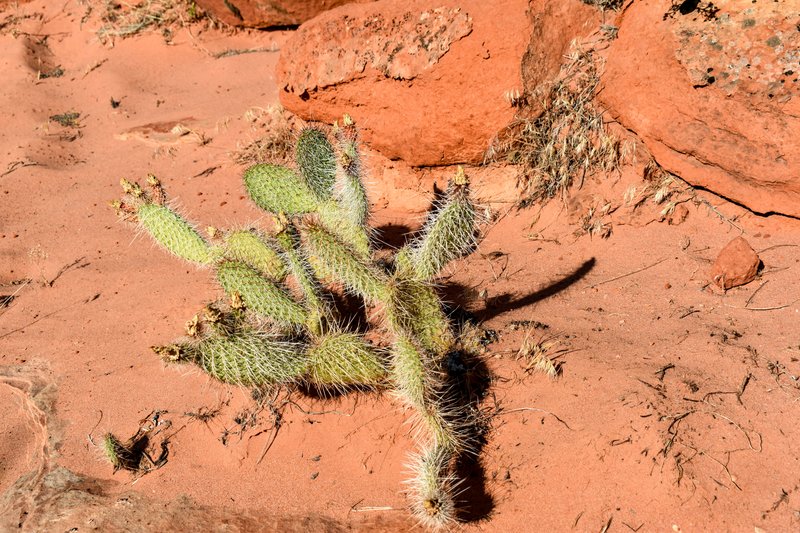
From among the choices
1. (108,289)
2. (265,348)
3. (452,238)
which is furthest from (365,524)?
(108,289)

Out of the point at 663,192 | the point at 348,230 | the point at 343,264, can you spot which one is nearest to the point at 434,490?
the point at 343,264

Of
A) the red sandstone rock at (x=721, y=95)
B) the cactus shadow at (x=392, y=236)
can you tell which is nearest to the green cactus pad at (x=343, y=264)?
the cactus shadow at (x=392, y=236)

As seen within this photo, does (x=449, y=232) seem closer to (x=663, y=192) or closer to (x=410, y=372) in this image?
(x=410, y=372)

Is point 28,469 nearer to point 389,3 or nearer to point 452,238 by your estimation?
point 452,238

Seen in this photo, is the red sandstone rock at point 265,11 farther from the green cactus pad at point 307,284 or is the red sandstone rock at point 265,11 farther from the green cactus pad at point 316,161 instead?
the green cactus pad at point 307,284

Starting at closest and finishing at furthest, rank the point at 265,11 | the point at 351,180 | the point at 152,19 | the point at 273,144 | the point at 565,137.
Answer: the point at 351,180, the point at 565,137, the point at 273,144, the point at 265,11, the point at 152,19

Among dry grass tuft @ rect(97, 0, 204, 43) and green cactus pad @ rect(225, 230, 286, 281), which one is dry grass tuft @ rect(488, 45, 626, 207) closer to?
green cactus pad @ rect(225, 230, 286, 281)

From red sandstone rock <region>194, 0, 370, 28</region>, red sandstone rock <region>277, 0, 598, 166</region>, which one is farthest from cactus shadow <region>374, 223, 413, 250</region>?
red sandstone rock <region>194, 0, 370, 28</region>
